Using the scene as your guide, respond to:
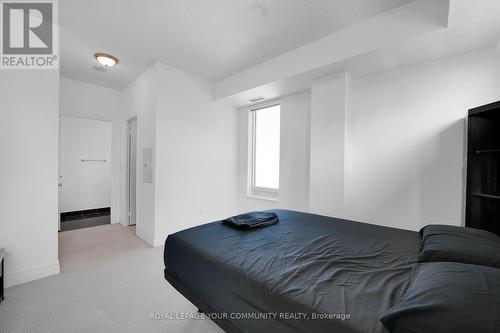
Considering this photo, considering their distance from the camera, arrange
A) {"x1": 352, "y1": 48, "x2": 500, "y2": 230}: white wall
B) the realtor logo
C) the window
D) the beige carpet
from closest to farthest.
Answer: the beige carpet → the realtor logo → {"x1": 352, "y1": 48, "x2": 500, "y2": 230}: white wall → the window

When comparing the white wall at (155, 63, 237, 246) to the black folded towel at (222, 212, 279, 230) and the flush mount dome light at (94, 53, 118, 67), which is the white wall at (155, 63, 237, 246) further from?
the black folded towel at (222, 212, 279, 230)

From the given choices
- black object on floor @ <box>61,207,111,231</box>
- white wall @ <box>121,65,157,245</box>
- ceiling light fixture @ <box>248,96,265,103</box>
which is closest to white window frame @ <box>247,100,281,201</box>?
ceiling light fixture @ <box>248,96,265,103</box>

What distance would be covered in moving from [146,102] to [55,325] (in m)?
3.04

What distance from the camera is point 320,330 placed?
0.87 m

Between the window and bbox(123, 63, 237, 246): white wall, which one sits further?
the window

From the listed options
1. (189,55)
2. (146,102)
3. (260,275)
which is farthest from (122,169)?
(260,275)

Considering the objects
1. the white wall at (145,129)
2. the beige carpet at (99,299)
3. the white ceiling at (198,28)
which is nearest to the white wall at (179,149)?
the white wall at (145,129)

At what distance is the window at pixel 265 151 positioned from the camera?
4.20 m

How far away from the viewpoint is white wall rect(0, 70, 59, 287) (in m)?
2.21

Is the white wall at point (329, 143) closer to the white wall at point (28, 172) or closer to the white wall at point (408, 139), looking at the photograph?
the white wall at point (408, 139)

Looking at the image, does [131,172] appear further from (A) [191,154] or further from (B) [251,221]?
(B) [251,221]

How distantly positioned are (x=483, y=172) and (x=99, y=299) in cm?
387

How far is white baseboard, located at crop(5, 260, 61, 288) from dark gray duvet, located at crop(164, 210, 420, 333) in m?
1.74

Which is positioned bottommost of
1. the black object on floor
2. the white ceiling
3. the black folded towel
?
the black object on floor
